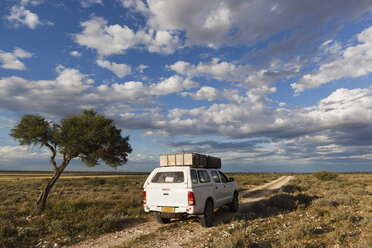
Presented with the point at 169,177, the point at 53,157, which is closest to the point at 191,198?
the point at 169,177

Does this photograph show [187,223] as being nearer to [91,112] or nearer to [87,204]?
[87,204]

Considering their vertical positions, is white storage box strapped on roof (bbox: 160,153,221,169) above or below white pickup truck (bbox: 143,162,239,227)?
above

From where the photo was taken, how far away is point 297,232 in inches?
281

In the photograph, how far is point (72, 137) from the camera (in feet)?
41.7

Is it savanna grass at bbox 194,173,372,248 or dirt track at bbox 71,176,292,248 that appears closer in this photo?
savanna grass at bbox 194,173,372,248

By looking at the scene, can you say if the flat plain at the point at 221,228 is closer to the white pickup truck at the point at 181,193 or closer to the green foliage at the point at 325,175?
the white pickup truck at the point at 181,193

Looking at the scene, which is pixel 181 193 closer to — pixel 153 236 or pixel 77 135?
pixel 153 236

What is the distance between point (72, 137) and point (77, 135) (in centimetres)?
26

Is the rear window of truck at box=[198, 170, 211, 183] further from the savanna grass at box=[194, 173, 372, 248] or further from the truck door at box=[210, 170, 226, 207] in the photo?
the savanna grass at box=[194, 173, 372, 248]

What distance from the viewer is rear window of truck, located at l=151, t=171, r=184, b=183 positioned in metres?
8.63

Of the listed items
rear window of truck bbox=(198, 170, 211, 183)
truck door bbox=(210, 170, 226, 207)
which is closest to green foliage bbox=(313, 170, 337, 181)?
truck door bbox=(210, 170, 226, 207)

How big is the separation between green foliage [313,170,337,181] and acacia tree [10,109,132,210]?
35709 millimetres

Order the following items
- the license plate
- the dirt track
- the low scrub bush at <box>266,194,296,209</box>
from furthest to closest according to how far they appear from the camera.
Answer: the low scrub bush at <box>266,194,296,209</box>, the license plate, the dirt track

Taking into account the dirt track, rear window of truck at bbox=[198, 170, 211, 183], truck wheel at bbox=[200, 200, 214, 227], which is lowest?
the dirt track
